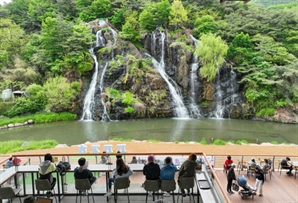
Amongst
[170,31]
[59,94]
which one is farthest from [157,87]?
[59,94]

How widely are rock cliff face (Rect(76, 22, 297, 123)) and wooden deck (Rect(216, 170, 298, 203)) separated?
15919 mm

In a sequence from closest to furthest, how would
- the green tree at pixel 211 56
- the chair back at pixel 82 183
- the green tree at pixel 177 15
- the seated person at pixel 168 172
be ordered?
1. the chair back at pixel 82 183
2. the seated person at pixel 168 172
3. the green tree at pixel 211 56
4. the green tree at pixel 177 15

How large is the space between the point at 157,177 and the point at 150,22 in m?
28.7

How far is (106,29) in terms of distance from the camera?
29828 mm

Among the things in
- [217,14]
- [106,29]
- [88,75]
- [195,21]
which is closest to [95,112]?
[88,75]

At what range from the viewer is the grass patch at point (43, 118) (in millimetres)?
22116

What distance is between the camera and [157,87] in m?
25.1

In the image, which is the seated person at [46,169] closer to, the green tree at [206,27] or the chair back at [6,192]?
the chair back at [6,192]

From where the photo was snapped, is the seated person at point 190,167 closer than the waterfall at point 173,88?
Yes

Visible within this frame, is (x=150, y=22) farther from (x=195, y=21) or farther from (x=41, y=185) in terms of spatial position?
(x=41, y=185)

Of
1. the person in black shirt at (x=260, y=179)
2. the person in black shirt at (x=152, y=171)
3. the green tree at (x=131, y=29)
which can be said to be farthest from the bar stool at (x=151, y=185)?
the green tree at (x=131, y=29)

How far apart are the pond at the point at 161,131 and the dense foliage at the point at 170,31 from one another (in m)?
3.12

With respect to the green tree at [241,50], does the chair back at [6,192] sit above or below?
below

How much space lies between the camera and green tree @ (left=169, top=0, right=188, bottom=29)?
31109 millimetres
